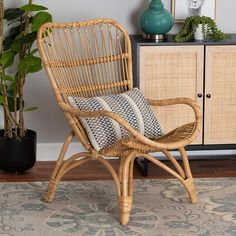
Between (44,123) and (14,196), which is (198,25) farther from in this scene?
(14,196)

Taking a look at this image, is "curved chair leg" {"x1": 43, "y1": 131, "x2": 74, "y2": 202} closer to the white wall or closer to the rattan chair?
the rattan chair

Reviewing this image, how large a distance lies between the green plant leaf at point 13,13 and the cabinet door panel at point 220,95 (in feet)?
3.89

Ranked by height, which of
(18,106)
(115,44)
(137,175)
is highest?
(115,44)

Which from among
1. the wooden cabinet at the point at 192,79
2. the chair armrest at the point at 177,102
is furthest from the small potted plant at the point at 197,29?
the chair armrest at the point at 177,102

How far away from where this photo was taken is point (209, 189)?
414 centimetres

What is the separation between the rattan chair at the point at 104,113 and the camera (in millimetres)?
3584

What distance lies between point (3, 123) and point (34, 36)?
0.82 meters

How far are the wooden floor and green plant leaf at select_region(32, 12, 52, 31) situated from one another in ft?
3.08

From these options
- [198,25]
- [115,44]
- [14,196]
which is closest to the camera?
[14,196]

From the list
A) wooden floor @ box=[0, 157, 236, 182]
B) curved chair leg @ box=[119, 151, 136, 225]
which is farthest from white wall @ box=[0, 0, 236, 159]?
curved chair leg @ box=[119, 151, 136, 225]

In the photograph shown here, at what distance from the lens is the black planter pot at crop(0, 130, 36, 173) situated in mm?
4336

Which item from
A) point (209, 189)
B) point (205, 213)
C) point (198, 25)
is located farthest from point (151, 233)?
point (198, 25)

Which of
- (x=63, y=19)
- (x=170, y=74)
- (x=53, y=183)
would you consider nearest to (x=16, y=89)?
(x=63, y=19)

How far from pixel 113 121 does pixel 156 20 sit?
90cm
